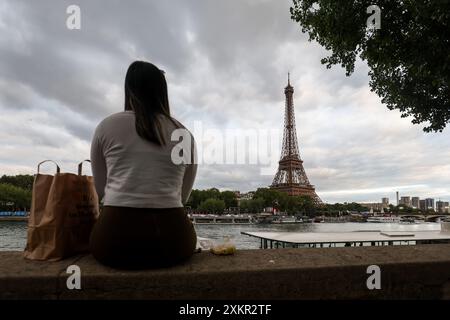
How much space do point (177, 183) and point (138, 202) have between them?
0.28 m

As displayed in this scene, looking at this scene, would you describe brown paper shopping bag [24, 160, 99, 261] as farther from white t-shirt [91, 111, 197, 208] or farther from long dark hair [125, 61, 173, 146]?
long dark hair [125, 61, 173, 146]

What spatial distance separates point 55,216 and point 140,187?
589 mm

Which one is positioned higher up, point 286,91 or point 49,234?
point 286,91

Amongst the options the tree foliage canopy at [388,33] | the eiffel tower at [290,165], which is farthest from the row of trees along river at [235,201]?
the tree foliage canopy at [388,33]

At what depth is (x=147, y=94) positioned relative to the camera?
2.21m

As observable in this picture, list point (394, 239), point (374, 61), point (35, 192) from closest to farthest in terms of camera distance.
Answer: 1. point (35, 192)
2. point (374, 61)
3. point (394, 239)

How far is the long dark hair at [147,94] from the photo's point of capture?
2094 mm

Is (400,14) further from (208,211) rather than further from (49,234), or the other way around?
(208,211)

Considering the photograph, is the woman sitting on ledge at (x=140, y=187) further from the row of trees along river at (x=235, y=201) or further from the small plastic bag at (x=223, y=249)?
the row of trees along river at (x=235, y=201)

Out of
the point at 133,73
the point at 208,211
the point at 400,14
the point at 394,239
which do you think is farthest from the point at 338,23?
the point at 208,211

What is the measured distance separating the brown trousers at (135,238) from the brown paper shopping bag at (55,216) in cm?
30

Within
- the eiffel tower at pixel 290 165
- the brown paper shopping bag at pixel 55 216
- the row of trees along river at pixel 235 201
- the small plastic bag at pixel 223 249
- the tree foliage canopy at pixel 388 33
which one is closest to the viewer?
the brown paper shopping bag at pixel 55 216
